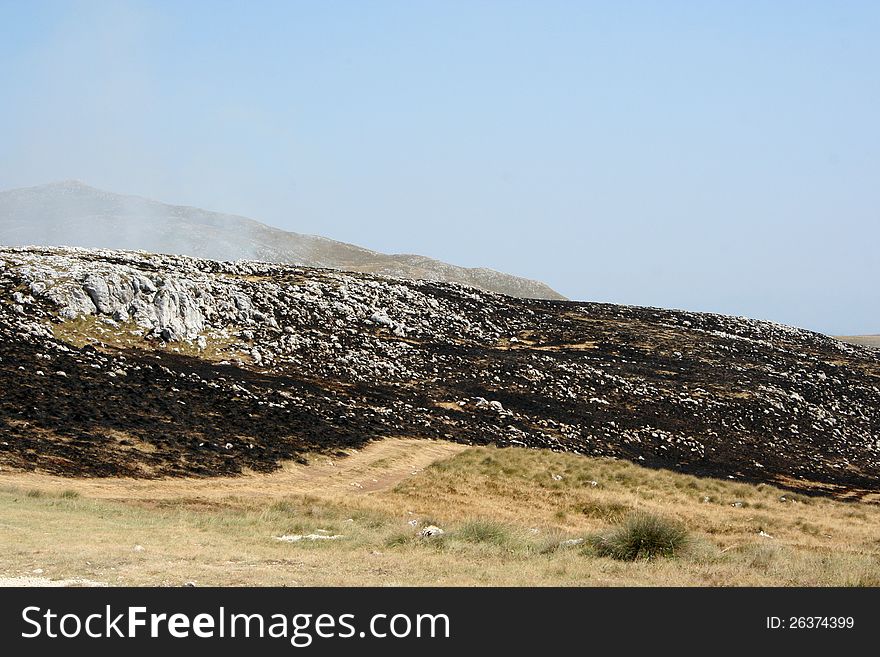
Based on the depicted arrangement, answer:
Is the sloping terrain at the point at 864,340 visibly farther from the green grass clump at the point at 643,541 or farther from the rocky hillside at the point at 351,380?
the green grass clump at the point at 643,541

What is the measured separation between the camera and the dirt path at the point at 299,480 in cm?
2584

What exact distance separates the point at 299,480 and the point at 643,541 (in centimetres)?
1824

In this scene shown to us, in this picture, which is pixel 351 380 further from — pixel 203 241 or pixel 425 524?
pixel 203 241

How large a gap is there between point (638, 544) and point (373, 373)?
37431 millimetres

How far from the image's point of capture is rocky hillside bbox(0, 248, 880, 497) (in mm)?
34688

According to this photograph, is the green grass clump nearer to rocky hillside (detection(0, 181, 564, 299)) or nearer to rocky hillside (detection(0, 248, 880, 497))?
rocky hillside (detection(0, 248, 880, 497))

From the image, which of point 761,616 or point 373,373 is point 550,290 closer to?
point 373,373

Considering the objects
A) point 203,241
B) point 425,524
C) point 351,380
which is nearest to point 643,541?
point 425,524

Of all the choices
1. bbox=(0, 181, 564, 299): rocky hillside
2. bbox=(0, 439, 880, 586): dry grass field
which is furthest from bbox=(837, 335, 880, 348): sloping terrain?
bbox=(0, 439, 880, 586): dry grass field

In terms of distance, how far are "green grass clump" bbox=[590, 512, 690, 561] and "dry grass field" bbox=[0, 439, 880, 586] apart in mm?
301

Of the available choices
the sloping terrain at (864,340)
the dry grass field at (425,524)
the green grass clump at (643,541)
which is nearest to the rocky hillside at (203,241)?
the sloping terrain at (864,340)

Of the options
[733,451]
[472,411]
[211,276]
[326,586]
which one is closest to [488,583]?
[326,586]

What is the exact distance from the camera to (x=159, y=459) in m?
30.6

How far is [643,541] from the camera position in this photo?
16812mm
